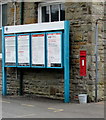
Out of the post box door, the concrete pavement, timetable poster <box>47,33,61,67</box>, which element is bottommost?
the concrete pavement

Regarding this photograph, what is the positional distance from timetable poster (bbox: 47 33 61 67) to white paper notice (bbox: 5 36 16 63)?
1.90 metres

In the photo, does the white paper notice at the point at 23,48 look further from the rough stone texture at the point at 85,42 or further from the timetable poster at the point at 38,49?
the rough stone texture at the point at 85,42

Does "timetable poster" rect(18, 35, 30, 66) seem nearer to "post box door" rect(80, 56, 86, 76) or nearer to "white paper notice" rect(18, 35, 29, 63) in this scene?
"white paper notice" rect(18, 35, 29, 63)

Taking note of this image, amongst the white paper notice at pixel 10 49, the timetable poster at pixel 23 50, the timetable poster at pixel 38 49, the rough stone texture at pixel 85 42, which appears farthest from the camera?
the white paper notice at pixel 10 49

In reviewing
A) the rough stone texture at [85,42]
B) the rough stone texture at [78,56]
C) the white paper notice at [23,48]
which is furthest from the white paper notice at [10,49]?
the rough stone texture at [85,42]

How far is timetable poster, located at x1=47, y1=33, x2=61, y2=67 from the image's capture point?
12.5 meters

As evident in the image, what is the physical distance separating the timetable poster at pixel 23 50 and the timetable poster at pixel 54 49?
109cm

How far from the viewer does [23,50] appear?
45.1 ft

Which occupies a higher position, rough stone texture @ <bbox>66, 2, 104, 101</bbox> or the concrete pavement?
rough stone texture @ <bbox>66, 2, 104, 101</bbox>

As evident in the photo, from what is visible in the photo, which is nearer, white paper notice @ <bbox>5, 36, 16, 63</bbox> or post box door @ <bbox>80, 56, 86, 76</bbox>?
post box door @ <bbox>80, 56, 86, 76</bbox>

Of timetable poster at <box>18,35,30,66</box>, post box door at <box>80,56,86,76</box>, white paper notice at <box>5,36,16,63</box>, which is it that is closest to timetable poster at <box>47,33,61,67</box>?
post box door at <box>80,56,86,76</box>

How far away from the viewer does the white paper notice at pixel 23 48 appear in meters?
13.6

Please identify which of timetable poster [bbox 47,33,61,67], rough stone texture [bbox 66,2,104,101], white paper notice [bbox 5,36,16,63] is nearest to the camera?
rough stone texture [bbox 66,2,104,101]

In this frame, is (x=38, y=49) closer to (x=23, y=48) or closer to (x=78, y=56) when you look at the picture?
(x=23, y=48)
